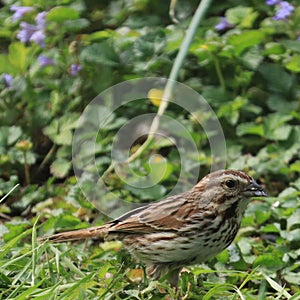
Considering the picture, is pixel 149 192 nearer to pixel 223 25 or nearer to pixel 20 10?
pixel 223 25

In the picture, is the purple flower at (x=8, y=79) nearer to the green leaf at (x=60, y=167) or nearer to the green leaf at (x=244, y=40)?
the green leaf at (x=60, y=167)

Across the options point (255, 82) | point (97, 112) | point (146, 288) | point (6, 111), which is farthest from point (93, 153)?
point (146, 288)

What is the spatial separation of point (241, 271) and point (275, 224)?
1.40ft

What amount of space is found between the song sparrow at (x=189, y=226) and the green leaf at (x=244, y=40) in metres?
1.98

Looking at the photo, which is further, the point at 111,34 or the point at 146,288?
the point at 111,34

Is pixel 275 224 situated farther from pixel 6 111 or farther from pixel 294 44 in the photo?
pixel 6 111

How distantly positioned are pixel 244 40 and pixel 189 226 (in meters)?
2.23

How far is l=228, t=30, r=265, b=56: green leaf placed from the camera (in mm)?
5430

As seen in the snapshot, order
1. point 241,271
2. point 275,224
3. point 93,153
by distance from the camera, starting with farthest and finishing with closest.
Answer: point 93,153
point 275,224
point 241,271

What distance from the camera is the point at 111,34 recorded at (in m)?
5.79

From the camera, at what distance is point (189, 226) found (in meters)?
3.49

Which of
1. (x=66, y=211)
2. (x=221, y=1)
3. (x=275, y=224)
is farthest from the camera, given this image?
(x=221, y=1)

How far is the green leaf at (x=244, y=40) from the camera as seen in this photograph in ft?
17.8

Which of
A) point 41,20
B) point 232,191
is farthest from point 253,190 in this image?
point 41,20
